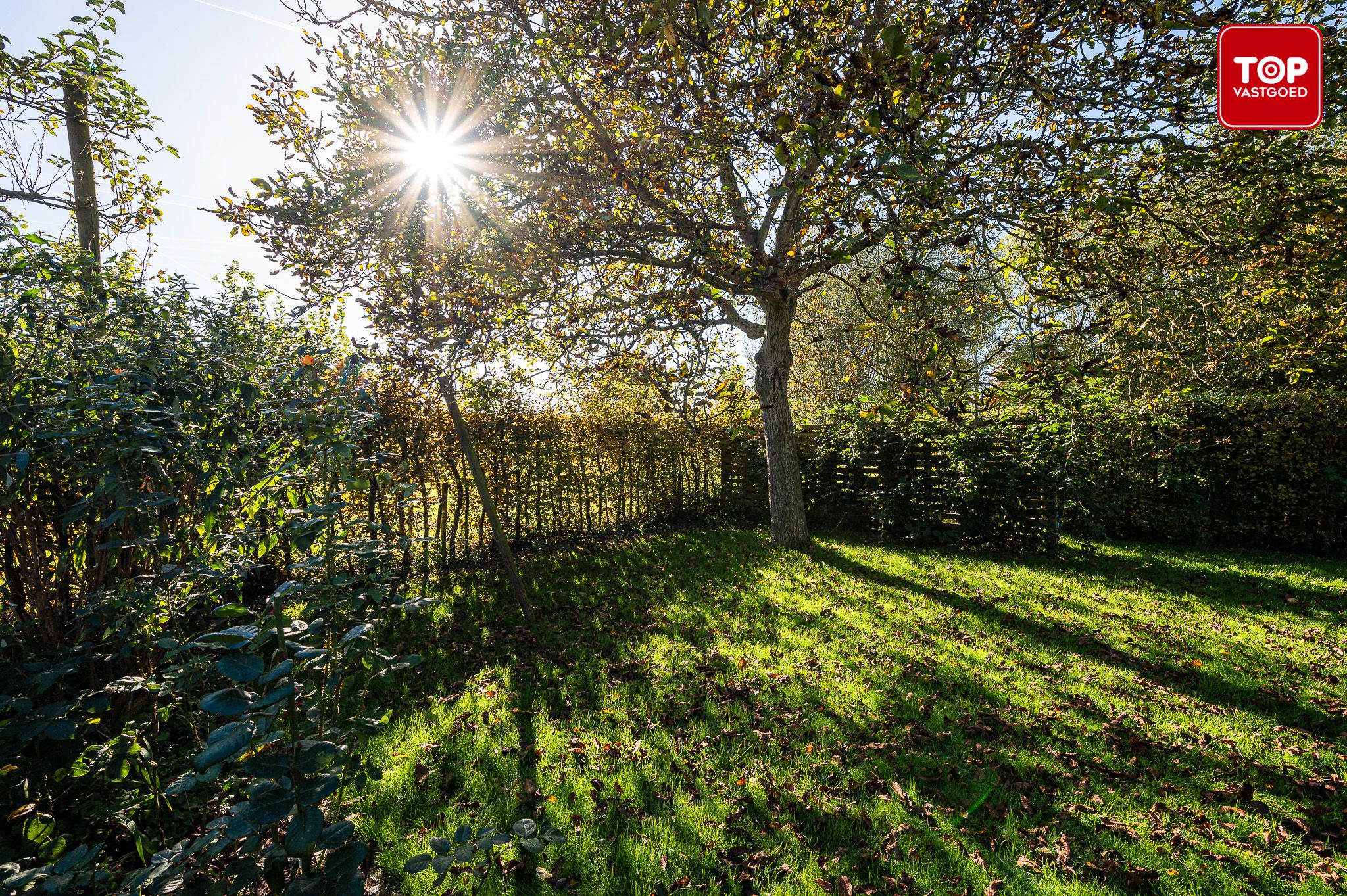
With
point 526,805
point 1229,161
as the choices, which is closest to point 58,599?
point 526,805

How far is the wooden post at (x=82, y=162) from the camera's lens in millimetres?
4391

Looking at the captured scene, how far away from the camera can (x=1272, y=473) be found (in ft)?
26.7

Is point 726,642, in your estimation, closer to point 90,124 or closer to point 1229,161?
point 1229,161

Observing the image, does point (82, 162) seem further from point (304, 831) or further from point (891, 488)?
point (891, 488)

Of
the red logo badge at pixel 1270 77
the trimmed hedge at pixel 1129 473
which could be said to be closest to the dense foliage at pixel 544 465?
the trimmed hedge at pixel 1129 473

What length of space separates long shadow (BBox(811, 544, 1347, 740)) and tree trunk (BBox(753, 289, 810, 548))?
2.25 metres

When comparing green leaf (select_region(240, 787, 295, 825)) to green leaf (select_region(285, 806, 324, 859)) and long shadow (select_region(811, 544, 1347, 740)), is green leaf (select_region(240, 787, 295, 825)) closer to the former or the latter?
green leaf (select_region(285, 806, 324, 859))

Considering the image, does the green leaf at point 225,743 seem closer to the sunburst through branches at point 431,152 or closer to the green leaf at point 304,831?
the green leaf at point 304,831

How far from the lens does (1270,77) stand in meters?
4.23

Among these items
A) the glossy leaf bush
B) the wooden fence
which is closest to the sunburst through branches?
the glossy leaf bush

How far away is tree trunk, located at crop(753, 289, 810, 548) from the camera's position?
8320 millimetres

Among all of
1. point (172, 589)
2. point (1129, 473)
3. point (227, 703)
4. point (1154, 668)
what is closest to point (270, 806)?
point (227, 703)

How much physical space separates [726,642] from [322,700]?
3.82 metres

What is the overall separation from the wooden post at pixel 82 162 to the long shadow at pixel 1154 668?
8723 mm
